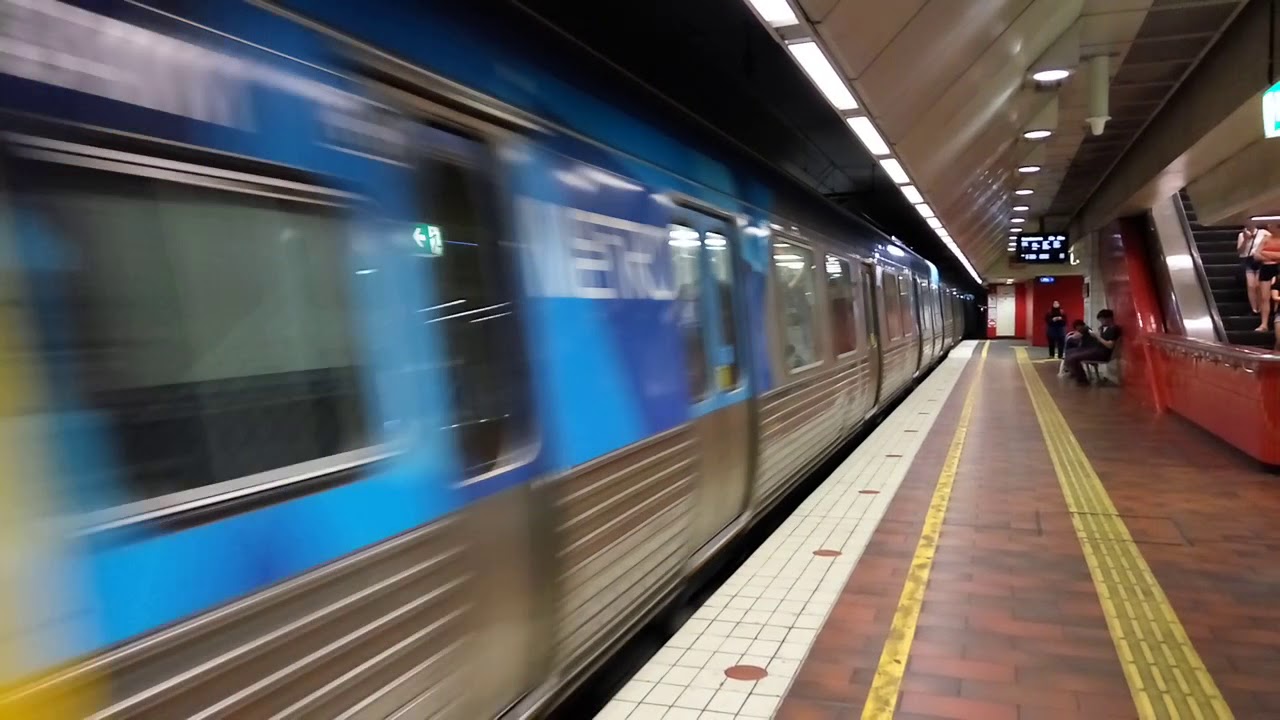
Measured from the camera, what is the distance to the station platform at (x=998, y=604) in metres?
3.36

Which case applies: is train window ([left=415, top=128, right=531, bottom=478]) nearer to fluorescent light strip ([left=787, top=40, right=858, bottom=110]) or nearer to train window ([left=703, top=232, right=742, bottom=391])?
train window ([left=703, top=232, right=742, bottom=391])

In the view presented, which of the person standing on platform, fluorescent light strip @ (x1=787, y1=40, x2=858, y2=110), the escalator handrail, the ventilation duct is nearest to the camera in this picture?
fluorescent light strip @ (x1=787, y1=40, x2=858, y2=110)

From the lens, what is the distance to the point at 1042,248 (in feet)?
80.1

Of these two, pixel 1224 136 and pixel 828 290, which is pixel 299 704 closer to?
pixel 828 290

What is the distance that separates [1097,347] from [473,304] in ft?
54.9

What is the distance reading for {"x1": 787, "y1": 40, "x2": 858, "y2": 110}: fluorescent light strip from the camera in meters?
4.97

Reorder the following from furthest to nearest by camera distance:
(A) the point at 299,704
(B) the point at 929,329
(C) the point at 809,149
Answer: (B) the point at 929,329 → (C) the point at 809,149 → (A) the point at 299,704

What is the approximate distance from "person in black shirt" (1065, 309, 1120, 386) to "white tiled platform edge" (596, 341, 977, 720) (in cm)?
1131

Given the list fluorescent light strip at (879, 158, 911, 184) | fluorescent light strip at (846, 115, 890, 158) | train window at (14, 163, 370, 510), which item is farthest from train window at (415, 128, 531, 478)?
fluorescent light strip at (879, 158, 911, 184)

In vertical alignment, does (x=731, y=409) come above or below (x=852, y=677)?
above

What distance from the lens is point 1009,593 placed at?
15.0 ft

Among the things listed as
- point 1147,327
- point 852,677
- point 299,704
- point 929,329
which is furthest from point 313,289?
point 929,329

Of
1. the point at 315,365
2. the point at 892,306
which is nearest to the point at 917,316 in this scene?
the point at 892,306

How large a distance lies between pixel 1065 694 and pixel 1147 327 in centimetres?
1230
